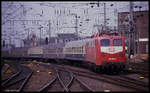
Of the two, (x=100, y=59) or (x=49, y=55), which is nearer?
(x=100, y=59)

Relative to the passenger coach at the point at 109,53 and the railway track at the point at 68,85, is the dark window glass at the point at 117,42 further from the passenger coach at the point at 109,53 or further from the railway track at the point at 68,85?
the railway track at the point at 68,85

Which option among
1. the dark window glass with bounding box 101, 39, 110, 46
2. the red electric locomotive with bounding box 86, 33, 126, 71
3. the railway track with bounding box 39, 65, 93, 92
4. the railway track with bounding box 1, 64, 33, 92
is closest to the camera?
the railway track with bounding box 39, 65, 93, 92

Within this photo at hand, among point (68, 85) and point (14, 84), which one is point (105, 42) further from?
point (14, 84)

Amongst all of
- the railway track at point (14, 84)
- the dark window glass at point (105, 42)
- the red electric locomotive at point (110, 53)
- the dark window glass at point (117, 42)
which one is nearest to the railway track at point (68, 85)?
the railway track at point (14, 84)

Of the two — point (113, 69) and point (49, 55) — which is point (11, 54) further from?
point (113, 69)

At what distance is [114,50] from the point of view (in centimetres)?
1862

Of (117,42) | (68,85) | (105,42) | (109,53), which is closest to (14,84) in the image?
(68,85)

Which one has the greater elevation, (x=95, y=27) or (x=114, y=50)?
(x=95, y=27)

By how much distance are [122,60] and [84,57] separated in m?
6.98

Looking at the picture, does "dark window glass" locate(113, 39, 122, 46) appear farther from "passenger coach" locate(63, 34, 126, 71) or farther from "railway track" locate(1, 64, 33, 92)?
"railway track" locate(1, 64, 33, 92)

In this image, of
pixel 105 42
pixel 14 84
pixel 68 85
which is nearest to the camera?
pixel 68 85

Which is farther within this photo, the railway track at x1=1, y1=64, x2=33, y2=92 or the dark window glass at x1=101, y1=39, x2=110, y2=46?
the dark window glass at x1=101, y1=39, x2=110, y2=46

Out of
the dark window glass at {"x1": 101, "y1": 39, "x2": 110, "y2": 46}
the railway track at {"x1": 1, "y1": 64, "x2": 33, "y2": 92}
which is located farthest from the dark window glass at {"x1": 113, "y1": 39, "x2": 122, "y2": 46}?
the railway track at {"x1": 1, "y1": 64, "x2": 33, "y2": 92}

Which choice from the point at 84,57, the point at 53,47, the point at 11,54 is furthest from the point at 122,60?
the point at 11,54
